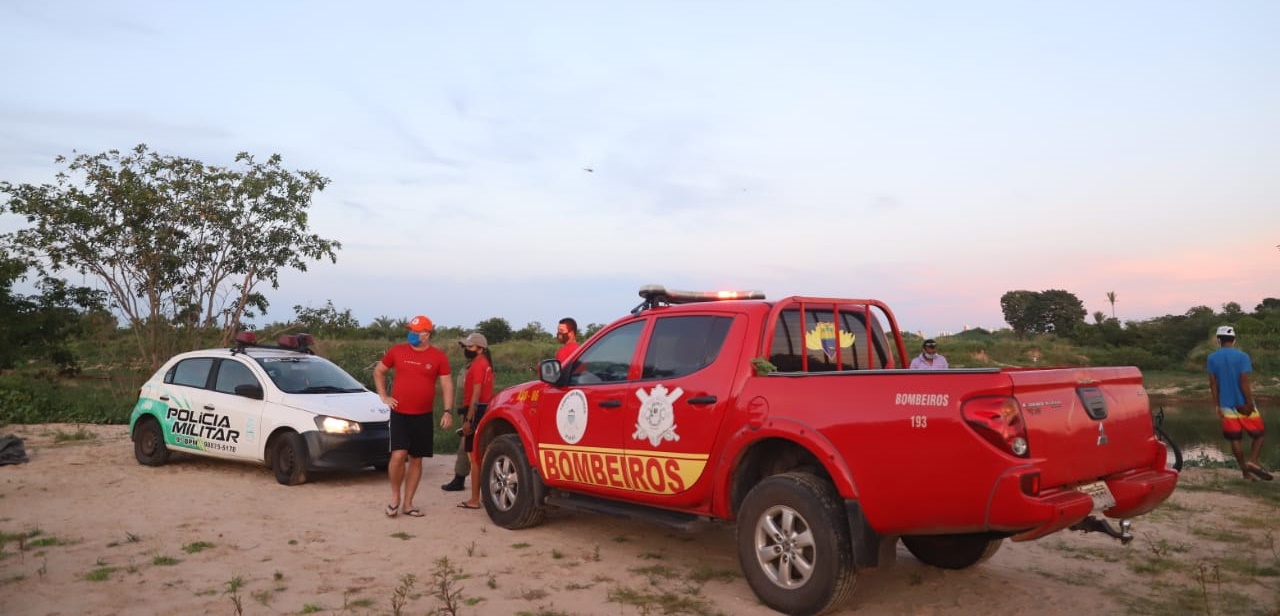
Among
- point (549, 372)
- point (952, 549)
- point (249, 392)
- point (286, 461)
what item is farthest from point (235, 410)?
point (952, 549)

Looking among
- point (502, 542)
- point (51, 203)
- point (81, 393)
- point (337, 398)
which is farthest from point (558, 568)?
point (81, 393)

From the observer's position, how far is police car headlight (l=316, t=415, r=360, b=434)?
31.2 ft

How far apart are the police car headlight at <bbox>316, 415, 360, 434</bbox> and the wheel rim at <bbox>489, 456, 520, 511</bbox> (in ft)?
8.73

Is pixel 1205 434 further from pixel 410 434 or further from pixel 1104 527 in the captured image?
pixel 410 434

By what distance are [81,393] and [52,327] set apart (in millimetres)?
1442

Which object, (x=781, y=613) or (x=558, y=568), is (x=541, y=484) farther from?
(x=781, y=613)

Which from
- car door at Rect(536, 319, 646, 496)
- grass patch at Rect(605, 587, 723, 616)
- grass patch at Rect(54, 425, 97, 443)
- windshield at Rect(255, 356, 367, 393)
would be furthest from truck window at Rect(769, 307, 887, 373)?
grass patch at Rect(54, 425, 97, 443)

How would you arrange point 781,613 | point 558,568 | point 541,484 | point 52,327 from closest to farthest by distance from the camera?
1. point 781,613
2. point 558,568
3. point 541,484
4. point 52,327

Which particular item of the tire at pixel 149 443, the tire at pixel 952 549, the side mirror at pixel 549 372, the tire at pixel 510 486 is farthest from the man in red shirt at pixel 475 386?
the tire at pixel 149 443

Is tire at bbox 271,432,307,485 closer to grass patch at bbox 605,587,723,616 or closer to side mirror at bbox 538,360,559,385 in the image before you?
side mirror at bbox 538,360,559,385

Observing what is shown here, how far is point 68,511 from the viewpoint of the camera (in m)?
8.11

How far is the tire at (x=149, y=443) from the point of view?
10.7 meters

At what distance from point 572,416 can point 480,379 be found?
2138 mm

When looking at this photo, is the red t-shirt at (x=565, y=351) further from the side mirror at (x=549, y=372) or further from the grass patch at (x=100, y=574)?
the grass patch at (x=100, y=574)
